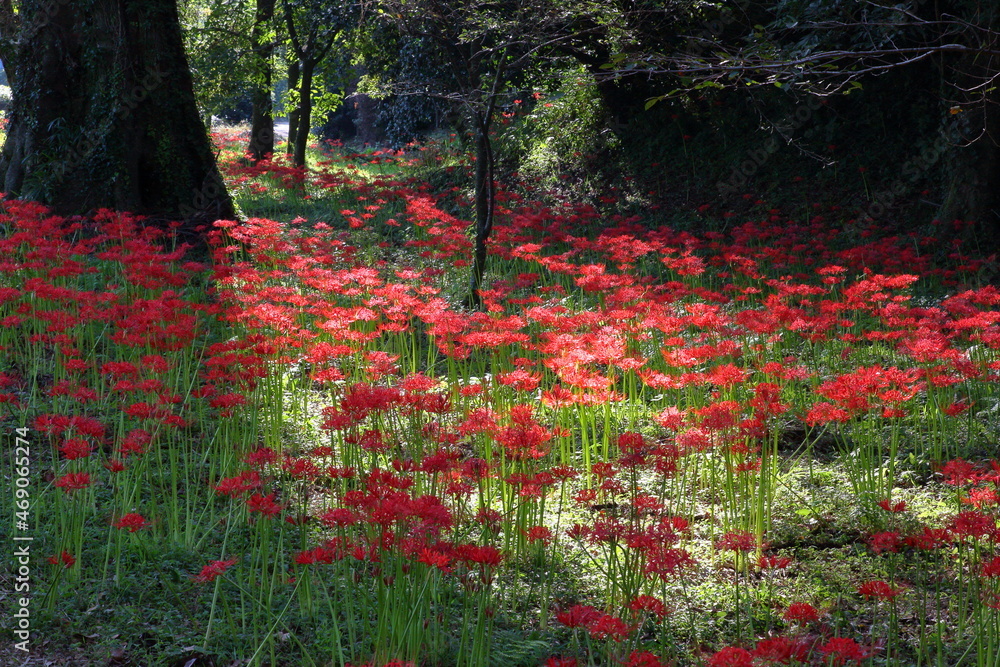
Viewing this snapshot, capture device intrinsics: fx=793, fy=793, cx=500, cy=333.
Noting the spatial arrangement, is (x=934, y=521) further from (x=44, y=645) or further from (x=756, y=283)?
(x=756, y=283)

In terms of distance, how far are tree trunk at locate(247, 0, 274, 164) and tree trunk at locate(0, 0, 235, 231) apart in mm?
5242

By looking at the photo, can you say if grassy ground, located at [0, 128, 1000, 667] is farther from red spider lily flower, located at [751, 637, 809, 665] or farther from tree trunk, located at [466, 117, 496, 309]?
tree trunk, located at [466, 117, 496, 309]

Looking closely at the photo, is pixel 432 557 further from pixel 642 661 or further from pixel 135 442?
pixel 135 442

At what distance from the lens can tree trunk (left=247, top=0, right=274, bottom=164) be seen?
15667 millimetres

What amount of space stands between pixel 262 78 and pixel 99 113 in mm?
7158

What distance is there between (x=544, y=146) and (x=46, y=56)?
7.80m

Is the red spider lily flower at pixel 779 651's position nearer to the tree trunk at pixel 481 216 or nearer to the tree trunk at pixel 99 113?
the tree trunk at pixel 481 216

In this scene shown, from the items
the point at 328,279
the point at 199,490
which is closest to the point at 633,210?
the point at 328,279

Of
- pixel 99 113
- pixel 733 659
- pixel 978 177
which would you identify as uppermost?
pixel 99 113

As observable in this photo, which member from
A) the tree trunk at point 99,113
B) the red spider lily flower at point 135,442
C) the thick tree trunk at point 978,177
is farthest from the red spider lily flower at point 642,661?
the thick tree trunk at point 978,177

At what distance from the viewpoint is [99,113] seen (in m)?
9.04

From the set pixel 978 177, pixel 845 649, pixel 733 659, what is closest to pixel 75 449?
pixel 733 659

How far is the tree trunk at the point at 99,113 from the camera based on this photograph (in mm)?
8977

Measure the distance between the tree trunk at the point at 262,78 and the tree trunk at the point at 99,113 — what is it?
17.2ft
